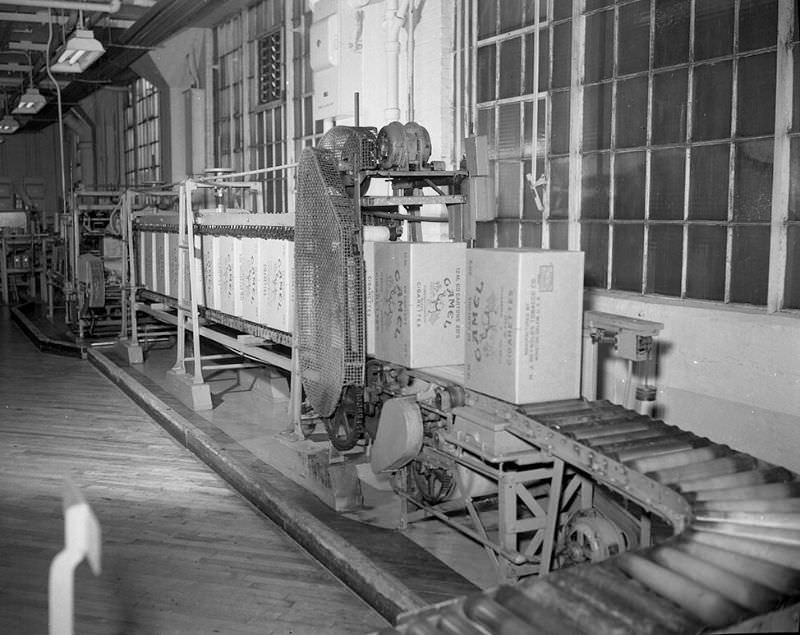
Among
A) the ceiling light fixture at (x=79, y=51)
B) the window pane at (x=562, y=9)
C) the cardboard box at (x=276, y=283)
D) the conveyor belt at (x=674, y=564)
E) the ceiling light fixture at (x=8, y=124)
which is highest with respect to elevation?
the ceiling light fixture at (x=8, y=124)

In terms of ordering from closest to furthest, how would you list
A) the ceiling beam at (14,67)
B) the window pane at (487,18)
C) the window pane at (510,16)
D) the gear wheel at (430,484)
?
the gear wheel at (430,484) → the window pane at (510,16) → the window pane at (487,18) → the ceiling beam at (14,67)

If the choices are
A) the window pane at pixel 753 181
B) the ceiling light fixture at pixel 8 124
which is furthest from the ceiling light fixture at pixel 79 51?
the ceiling light fixture at pixel 8 124

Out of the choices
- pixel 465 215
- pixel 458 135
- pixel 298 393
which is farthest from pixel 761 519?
pixel 458 135

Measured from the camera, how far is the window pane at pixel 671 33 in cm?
558

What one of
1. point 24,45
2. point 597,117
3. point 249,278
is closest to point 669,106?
point 597,117

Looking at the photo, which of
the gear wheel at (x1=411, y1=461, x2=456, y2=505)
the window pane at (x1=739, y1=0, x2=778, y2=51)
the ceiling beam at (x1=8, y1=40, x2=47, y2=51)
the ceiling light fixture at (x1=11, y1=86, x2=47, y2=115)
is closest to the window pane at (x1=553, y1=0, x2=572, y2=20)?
the window pane at (x1=739, y1=0, x2=778, y2=51)

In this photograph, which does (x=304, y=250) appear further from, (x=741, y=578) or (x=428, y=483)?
(x=741, y=578)

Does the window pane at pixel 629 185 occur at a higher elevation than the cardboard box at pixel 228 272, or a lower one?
higher

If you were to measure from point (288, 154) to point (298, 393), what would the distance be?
5.76 metres

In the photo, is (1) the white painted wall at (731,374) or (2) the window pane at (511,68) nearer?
(1) the white painted wall at (731,374)

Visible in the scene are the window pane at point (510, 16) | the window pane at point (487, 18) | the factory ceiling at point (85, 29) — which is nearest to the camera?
the window pane at point (510, 16)

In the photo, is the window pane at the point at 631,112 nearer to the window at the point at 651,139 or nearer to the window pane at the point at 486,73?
the window at the point at 651,139

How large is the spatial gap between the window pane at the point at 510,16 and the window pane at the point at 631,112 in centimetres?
140

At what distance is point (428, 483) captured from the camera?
533cm
